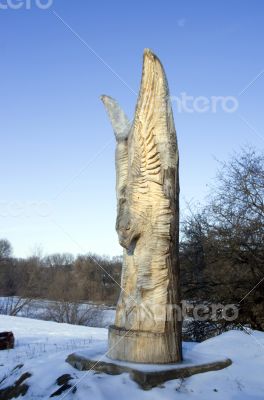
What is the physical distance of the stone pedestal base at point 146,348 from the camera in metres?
6.87

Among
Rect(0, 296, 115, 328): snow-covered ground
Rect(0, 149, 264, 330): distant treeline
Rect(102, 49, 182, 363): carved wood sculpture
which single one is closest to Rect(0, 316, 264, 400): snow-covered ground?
Rect(102, 49, 182, 363): carved wood sculpture

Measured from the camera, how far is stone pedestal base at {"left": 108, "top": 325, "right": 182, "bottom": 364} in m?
6.87

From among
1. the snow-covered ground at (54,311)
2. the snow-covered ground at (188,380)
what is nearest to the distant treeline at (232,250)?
the snow-covered ground at (188,380)

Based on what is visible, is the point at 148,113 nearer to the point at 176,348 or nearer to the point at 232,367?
the point at 176,348

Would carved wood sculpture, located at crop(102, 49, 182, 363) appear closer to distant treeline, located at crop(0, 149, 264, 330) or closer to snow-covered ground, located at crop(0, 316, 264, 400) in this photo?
snow-covered ground, located at crop(0, 316, 264, 400)

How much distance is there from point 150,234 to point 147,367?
2006mm

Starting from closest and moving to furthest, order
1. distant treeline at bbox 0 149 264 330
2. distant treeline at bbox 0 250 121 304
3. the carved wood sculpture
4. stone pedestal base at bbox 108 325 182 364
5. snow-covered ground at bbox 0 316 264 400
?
1. snow-covered ground at bbox 0 316 264 400
2. stone pedestal base at bbox 108 325 182 364
3. the carved wood sculpture
4. distant treeline at bbox 0 149 264 330
5. distant treeline at bbox 0 250 121 304

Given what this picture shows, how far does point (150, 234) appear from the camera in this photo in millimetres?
7332

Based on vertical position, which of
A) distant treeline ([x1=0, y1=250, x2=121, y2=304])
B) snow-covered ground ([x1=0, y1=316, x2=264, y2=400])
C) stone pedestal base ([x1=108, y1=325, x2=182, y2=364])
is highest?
distant treeline ([x1=0, y1=250, x2=121, y2=304])

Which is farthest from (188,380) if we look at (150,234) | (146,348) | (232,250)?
(232,250)

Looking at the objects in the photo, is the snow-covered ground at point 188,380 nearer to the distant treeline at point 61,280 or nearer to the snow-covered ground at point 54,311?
the snow-covered ground at point 54,311

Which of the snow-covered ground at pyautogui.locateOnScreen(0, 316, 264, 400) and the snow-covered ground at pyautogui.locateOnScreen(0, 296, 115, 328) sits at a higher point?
the snow-covered ground at pyautogui.locateOnScreen(0, 296, 115, 328)

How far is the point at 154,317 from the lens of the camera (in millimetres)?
7066

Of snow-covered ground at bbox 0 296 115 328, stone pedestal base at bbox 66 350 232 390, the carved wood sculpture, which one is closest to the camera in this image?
stone pedestal base at bbox 66 350 232 390
